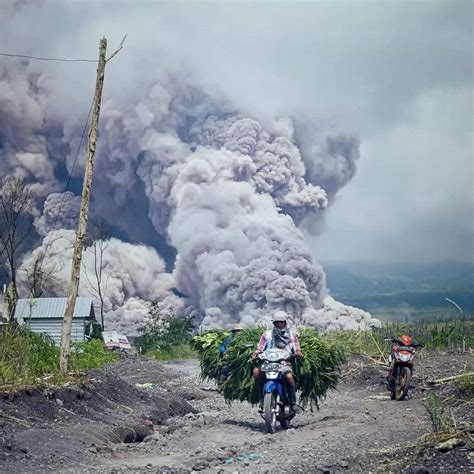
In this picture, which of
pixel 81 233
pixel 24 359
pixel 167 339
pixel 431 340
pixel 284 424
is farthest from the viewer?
pixel 167 339

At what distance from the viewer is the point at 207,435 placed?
952 centimetres

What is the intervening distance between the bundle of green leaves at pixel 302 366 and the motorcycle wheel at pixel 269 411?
87 centimetres

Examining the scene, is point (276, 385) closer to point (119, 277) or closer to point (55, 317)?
point (55, 317)

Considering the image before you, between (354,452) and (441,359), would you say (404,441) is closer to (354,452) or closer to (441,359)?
(354,452)

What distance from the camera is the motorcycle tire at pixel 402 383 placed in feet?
42.5

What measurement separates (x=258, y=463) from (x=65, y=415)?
13.6ft

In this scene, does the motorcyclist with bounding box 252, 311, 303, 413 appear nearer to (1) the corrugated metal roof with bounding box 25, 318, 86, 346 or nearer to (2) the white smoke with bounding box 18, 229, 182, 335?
(1) the corrugated metal roof with bounding box 25, 318, 86, 346

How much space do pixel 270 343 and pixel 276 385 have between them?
1.77 feet

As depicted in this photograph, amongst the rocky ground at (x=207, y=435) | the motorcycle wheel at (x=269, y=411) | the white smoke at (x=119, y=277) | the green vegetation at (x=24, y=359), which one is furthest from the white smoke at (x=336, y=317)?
the motorcycle wheel at (x=269, y=411)

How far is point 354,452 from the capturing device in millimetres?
7336

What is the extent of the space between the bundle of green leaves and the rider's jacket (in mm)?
457

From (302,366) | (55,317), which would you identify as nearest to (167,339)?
(55,317)

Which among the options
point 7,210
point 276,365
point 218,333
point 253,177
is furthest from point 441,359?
point 253,177

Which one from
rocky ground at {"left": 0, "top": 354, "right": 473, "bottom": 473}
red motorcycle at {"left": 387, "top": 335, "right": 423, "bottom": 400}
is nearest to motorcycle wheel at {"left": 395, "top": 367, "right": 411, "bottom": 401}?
red motorcycle at {"left": 387, "top": 335, "right": 423, "bottom": 400}
